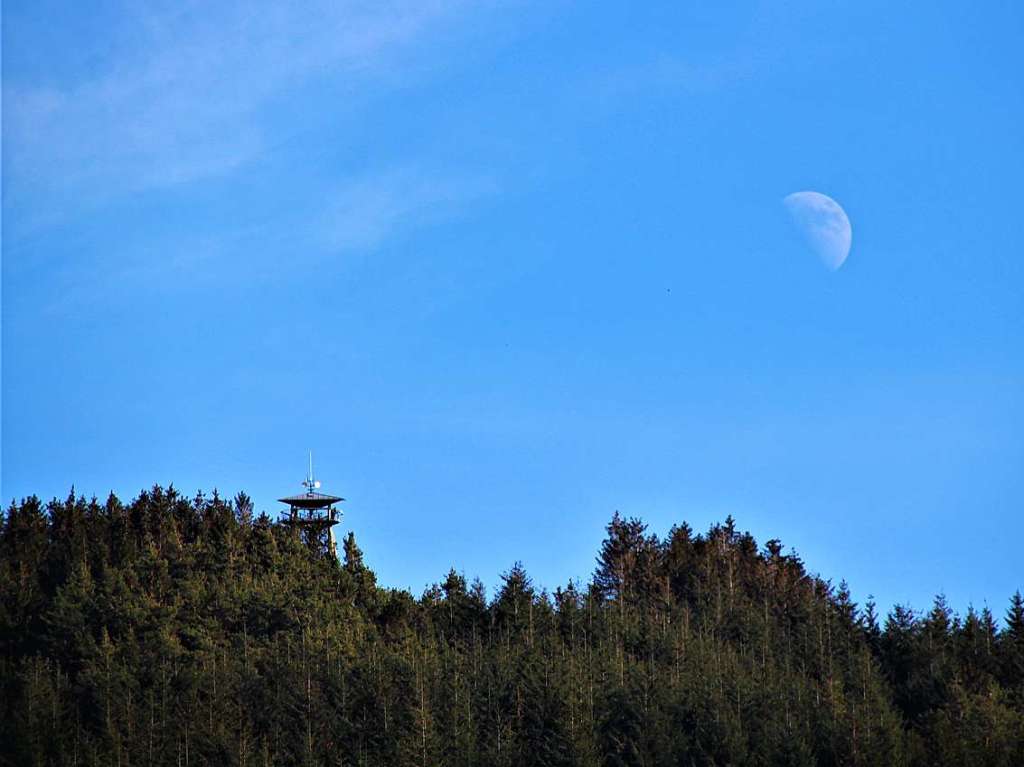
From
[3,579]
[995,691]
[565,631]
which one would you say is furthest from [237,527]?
[995,691]

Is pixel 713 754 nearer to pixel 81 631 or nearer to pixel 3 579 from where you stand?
pixel 81 631

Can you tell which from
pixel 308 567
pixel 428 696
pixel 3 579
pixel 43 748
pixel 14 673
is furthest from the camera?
pixel 308 567

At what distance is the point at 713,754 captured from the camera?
98.2 m

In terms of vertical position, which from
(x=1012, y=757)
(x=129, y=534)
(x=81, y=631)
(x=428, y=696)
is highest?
(x=129, y=534)

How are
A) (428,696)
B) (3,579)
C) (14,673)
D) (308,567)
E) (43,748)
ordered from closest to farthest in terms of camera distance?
(43,748) < (428,696) < (14,673) < (3,579) < (308,567)

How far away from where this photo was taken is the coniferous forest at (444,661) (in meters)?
96.9

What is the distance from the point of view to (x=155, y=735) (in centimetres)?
9469

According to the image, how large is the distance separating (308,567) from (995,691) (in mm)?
61384

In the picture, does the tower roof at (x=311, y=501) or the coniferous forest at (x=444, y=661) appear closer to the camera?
the coniferous forest at (x=444, y=661)

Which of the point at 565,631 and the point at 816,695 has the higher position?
the point at 565,631

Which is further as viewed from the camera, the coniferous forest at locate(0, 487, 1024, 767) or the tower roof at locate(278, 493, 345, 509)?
the tower roof at locate(278, 493, 345, 509)

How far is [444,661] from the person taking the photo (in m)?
118

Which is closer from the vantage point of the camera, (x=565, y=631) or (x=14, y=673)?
(x=14, y=673)

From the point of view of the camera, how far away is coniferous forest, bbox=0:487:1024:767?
96.9 meters
